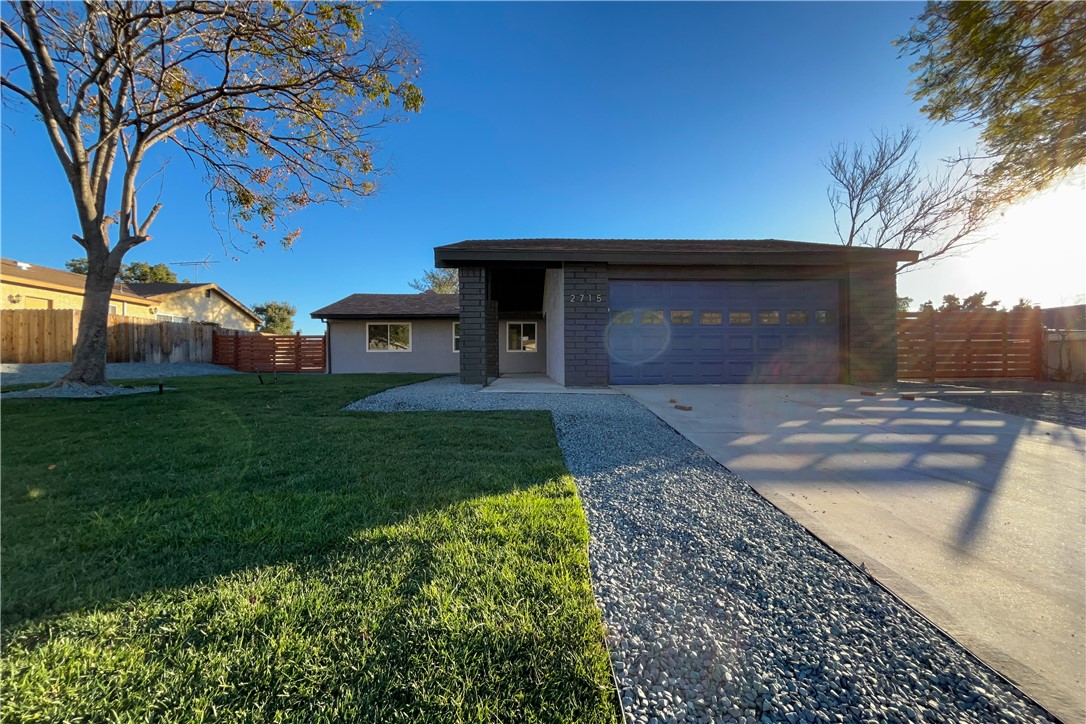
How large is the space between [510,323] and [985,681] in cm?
1516

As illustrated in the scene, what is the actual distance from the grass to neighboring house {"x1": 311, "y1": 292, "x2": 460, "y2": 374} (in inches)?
502

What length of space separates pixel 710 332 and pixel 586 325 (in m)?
3.08

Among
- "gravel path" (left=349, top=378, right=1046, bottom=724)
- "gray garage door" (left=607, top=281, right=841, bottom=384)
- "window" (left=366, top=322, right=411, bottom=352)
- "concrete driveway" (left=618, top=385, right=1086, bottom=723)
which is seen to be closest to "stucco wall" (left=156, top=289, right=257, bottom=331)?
"window" (left=366, top=322, right=411, bottom=352)

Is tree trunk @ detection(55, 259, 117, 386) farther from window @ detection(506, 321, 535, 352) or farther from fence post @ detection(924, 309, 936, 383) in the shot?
fence post @ detection(924, 309, 936, 383)

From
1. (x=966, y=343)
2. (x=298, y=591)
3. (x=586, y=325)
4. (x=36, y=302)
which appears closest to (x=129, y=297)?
(x=36, y=302)

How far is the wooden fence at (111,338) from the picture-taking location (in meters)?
13.8

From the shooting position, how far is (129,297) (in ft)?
61.6

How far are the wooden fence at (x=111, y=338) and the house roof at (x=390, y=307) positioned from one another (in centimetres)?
642

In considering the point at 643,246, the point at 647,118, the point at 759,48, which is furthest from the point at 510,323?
the point at 759,48

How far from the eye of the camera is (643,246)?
34.0 feet

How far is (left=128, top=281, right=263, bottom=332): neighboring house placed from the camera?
72.4ft

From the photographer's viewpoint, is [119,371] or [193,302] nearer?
[119,371]

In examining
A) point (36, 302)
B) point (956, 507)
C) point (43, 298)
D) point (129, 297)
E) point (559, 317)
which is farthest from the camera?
point (129, 297)

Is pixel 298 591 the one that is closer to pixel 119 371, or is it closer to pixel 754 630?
pixel 754 630
